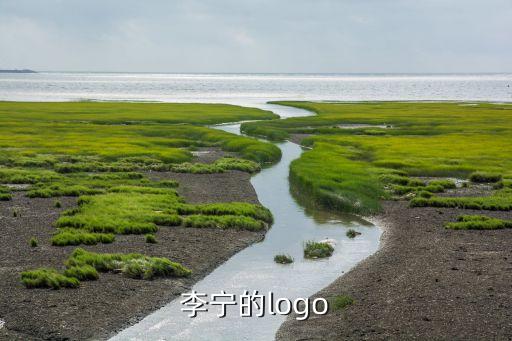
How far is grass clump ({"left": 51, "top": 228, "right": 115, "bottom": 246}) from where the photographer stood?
93.6ft

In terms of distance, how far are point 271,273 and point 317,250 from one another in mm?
3387

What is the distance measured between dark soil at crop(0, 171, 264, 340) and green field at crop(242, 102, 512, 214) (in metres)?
11.7

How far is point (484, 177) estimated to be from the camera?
47.6 meters

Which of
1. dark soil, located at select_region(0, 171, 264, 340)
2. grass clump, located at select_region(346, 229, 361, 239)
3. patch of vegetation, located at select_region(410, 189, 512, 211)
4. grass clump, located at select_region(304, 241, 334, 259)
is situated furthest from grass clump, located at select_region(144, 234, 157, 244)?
patch of vegetation, located at select_region(410, 189, 512, 211)

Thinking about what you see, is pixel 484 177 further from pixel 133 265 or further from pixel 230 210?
pixel 133 265

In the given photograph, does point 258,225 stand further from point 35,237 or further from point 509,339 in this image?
point 509,339

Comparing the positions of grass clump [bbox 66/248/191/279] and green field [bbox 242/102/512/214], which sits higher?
green field [bbox 242/102/512/214]

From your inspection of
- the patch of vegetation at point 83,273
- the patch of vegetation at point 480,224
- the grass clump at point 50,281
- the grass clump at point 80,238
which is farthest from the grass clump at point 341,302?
the patch of vegetation at point 480,224

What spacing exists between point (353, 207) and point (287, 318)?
59.9ft

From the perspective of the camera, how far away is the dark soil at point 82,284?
19.8 metres

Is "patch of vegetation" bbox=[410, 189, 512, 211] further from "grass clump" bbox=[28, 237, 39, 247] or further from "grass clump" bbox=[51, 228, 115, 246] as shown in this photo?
"grass clump" bbox=[28, 237, 39, 247]

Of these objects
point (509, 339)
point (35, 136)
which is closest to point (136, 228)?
point (509, 339)

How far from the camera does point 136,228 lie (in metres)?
31.5

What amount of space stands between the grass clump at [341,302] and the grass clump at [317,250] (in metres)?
5.99
